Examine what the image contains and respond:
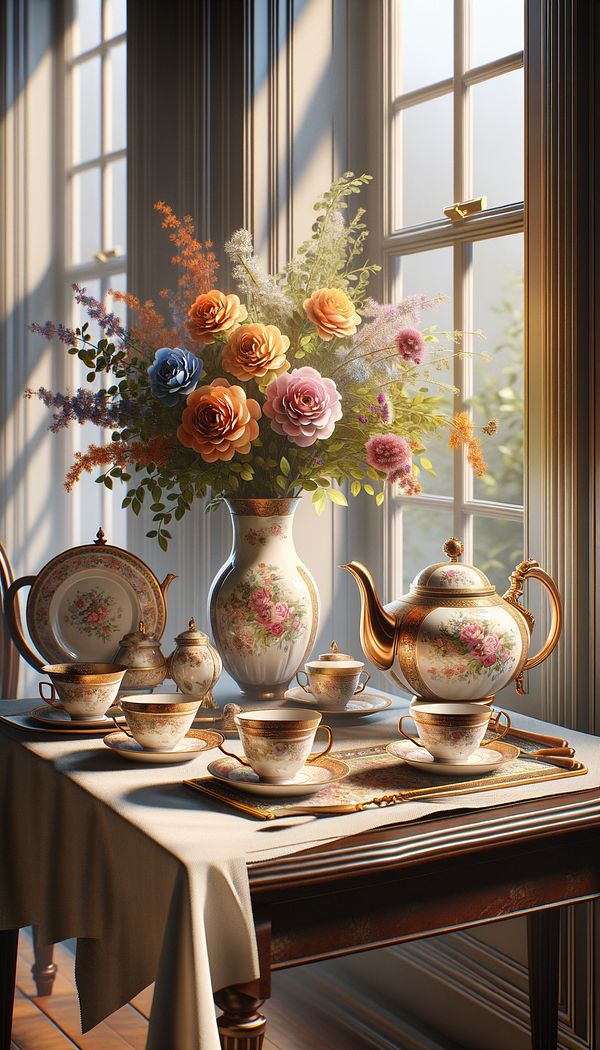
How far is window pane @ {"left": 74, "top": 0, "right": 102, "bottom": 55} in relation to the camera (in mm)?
3430

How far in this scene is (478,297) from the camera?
216 centimetres

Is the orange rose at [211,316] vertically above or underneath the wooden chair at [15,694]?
above

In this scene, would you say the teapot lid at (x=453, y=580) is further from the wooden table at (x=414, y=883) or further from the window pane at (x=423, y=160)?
the window pane at (x=423, y=160)

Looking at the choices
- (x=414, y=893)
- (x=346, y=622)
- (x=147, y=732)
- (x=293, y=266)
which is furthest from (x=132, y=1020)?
(x=293, y=266)

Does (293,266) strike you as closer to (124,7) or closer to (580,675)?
(580,675)

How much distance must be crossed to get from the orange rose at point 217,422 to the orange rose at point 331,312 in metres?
0.17

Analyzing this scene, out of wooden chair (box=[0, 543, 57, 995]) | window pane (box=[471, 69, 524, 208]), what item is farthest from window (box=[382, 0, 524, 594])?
wooden chair (box=[0, 543, 57, 995])

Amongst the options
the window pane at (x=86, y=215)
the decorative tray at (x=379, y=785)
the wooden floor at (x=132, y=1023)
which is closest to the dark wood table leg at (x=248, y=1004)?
the decorative tray at (x=379, y=785)

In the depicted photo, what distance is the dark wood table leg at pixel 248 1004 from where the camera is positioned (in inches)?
44.6

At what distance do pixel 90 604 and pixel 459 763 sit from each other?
729 mm

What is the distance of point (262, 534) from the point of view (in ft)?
5.88

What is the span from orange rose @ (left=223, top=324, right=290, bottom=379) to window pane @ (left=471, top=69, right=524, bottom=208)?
0.66 meters

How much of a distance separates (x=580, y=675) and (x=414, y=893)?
2.04 ft

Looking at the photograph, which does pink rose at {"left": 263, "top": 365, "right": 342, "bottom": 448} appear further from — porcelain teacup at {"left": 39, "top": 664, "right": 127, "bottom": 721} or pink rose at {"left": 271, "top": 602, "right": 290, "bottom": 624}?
porcelain teacup at {"left": 39, "top": 664, "right": 127, "bottom": 721}
